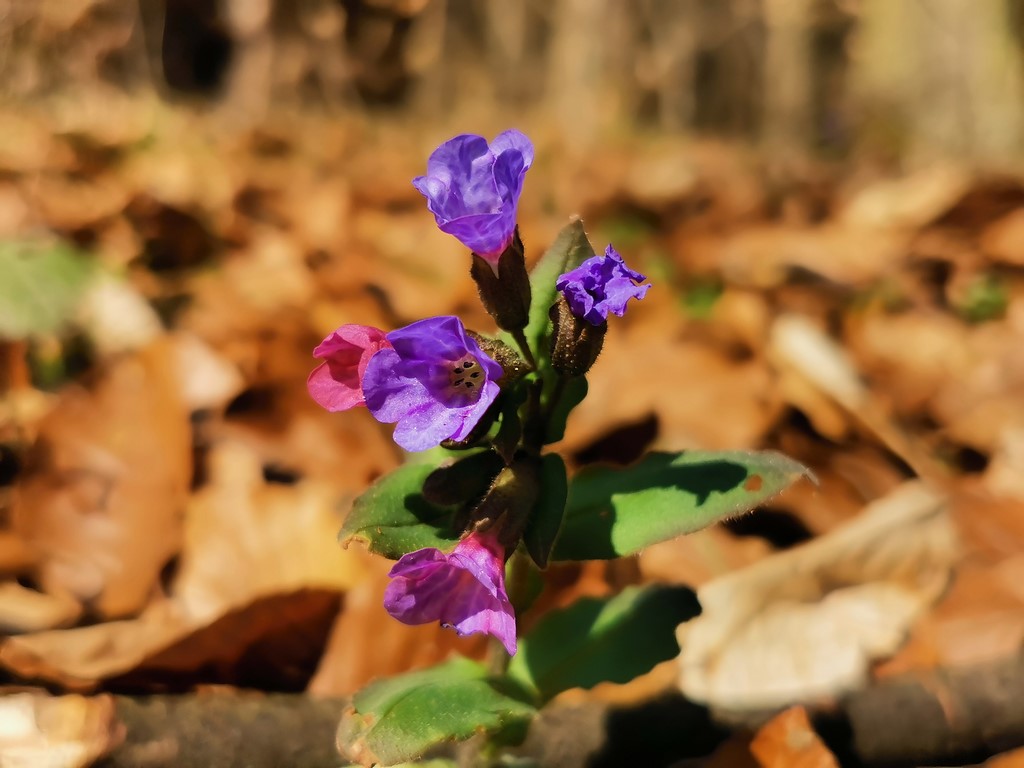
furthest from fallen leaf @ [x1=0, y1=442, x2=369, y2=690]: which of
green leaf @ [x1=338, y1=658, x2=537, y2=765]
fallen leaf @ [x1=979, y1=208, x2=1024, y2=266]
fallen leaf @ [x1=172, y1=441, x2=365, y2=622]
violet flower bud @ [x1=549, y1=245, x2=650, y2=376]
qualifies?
fallen leaf @ [x1=979, y1=208, x2=1024, y2=266]

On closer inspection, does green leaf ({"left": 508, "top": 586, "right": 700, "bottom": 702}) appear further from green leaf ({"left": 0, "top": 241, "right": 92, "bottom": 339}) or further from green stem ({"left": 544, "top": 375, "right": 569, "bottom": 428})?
green leaf ({"left": 0, "top": 241, "right": 92, "bottom": 339})

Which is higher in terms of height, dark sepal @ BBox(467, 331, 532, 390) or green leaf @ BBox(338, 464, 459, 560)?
dark sepal @ BBox(467, 331, 532, 390)

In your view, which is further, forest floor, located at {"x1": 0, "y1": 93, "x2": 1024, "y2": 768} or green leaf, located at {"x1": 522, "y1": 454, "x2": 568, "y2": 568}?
forest floor, located at {"x1": 0, "y1": 93, "x2": 1024, "y2": 768}

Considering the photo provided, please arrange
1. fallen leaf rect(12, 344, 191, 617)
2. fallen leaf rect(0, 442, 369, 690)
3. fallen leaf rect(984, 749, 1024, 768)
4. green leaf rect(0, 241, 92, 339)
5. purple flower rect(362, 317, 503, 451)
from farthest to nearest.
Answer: green leaf rect(0, 241, 92, 339) → fallen leaf rect(12, 344, 191, 617) → fallen leaf rect(0, 442, 369, 690) → fallen leaf rect(984, 749, 1024, 768) → purple flower rect(362, 317, 503, 451)

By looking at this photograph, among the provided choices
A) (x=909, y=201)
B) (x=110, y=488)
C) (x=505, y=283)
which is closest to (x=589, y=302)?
(x=505, y=283)

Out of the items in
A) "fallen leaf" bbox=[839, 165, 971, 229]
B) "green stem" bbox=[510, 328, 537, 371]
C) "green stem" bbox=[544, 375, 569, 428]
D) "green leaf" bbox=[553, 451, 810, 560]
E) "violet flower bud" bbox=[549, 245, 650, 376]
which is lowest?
"fallen leaf" bbox=[839, 165, 971, 229]

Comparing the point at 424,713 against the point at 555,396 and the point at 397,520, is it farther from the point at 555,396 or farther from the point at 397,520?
the point at 555,396

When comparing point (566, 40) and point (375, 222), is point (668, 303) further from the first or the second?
point (566, 40)

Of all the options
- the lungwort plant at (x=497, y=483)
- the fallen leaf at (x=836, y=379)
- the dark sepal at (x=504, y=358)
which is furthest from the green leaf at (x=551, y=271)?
the fallen leaf at (x=836, y=379)
